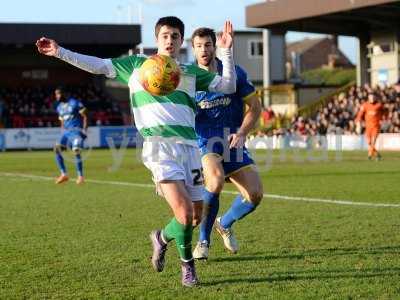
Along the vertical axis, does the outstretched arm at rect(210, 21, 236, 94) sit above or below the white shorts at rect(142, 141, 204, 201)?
above

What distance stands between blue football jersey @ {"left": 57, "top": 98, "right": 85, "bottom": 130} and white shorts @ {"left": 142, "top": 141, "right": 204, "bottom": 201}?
1254cm

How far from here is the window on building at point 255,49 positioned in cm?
6700

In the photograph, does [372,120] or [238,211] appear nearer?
[238,211]

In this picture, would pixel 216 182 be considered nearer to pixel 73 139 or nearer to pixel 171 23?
pixel 171 23

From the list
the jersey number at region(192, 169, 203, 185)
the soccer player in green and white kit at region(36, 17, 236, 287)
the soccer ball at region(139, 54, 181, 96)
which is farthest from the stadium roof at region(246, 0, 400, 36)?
the soccer ball at region(139, 54, 181, 96)

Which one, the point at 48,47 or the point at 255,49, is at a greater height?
the point at 255,49

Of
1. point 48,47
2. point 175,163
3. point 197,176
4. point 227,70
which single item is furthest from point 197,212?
point 48,47

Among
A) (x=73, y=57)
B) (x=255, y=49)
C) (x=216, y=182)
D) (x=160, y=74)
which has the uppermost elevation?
(x=255, y=49)

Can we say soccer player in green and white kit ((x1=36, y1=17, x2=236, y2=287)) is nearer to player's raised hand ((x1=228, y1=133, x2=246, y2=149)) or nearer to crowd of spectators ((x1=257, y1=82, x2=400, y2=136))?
player's raised hand ((x1=228, y1=133, x2=246, y2=149))

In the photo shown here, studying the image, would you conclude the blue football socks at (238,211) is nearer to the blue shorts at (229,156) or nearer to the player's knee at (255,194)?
the player's knee at (255,194)

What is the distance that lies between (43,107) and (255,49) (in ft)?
78.1

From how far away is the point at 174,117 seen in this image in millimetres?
6191

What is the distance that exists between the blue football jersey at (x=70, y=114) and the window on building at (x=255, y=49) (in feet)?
161

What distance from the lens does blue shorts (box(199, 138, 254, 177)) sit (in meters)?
7.67
